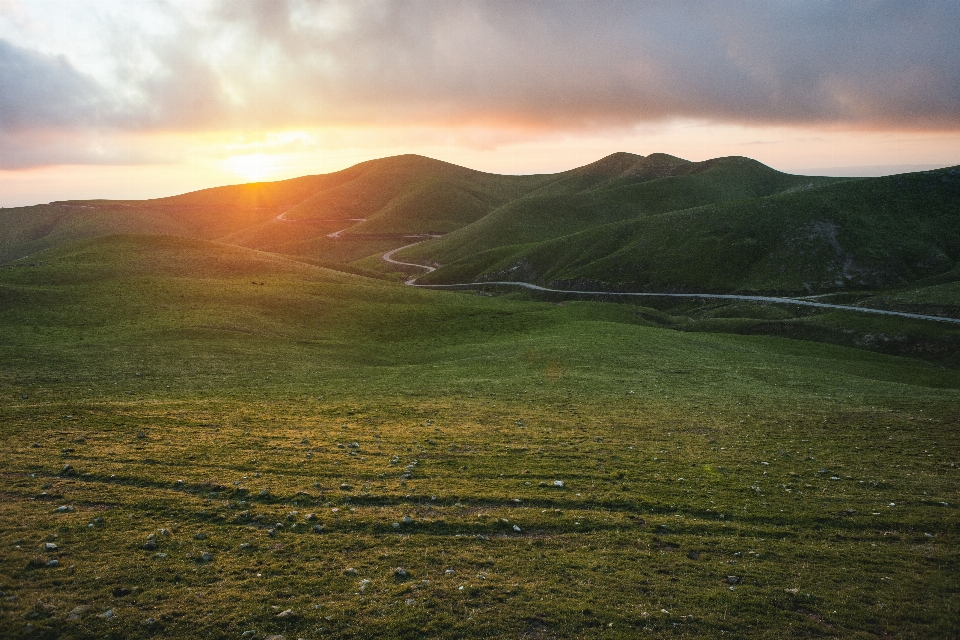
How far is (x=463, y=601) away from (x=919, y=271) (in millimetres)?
157585

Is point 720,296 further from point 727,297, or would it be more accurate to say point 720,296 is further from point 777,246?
point 777,246

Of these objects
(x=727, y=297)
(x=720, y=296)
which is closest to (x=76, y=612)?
(x=727, y=297)

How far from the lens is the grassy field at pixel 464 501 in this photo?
1314 cm

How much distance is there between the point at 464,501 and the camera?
1922 cm

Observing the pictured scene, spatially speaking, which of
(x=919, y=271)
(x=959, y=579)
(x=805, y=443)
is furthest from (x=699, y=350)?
→ (x=919, y=271)

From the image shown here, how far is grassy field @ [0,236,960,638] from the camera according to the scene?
1314cm

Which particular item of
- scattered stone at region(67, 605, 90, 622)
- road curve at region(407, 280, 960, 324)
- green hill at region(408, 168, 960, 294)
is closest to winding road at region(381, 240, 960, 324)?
road curve at region(407, 280, 960, 324)

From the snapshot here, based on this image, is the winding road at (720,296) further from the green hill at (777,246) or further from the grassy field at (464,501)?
the grassy field at (464,501)

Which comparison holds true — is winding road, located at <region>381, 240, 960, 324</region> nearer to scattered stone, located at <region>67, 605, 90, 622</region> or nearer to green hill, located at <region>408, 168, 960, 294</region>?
green hill, located at <region>408, 168, 960, 294</region>

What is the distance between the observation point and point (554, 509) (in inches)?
746

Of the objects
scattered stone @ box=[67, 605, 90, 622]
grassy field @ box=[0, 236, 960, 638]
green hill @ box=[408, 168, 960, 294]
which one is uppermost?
green hill @ box=[408, 168, 960, 294]

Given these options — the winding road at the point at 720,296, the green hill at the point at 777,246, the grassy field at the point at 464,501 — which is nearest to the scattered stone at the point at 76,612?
the grassy field at the point at 464,501

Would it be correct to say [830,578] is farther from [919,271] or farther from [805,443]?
[919,271]

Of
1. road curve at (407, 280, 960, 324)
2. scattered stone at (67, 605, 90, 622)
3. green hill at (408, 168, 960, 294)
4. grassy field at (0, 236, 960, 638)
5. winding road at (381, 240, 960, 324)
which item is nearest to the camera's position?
scattered stone at (67, 605, 90, 622)
